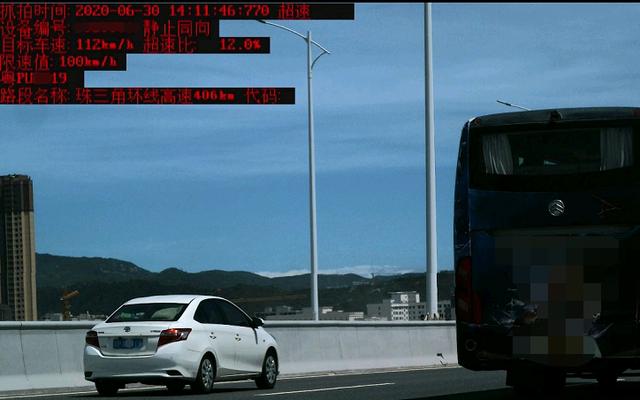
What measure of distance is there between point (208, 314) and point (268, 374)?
2.00 meters

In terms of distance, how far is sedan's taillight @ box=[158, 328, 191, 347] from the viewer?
748 inches

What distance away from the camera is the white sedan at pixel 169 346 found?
1888cm

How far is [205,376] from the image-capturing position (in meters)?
19.6

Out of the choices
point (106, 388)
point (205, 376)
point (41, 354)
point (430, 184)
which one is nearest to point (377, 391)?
point (205, 376)

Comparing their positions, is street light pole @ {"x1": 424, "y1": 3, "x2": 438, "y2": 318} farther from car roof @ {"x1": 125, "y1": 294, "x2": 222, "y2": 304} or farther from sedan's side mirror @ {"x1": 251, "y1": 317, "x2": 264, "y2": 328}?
car roof @ {"x1": 125, "y1": 294, "x2": 222, "y2": 304}

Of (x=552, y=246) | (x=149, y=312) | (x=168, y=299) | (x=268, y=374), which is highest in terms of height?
(x=552, y=246)

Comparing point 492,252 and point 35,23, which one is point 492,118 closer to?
point 492,252

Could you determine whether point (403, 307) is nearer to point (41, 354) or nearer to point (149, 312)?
point (41, 354)

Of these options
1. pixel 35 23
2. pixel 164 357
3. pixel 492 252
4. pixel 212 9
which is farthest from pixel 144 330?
pixel 35 23

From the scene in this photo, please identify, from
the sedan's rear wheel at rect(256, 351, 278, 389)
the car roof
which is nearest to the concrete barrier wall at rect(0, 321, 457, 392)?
the car roof

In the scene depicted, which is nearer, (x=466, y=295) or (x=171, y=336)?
(x=466, y=295)

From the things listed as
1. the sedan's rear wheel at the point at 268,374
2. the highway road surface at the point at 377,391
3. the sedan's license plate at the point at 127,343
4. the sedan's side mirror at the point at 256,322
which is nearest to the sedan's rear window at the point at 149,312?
the sedan's license plate at the point at 127,343

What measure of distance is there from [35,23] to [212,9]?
5.27 meters

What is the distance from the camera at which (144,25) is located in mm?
27750
